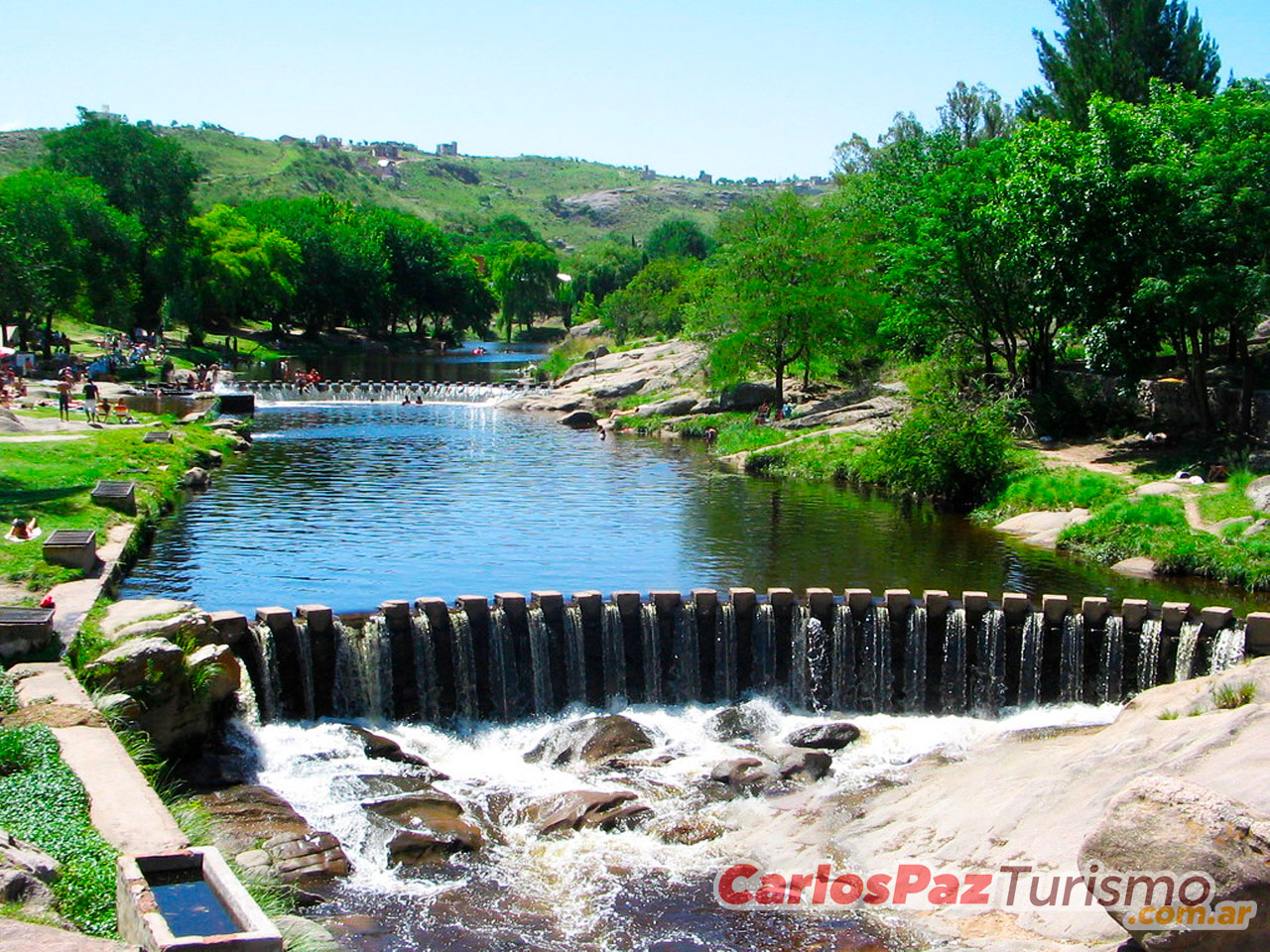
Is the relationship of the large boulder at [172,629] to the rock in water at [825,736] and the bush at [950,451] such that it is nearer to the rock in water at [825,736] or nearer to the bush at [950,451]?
the rock in water at [825,736]

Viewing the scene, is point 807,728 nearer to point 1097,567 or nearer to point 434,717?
point 434,717

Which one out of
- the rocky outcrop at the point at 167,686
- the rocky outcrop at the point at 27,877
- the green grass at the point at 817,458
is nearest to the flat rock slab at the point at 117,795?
the rocky outcrop at the point at 27,877

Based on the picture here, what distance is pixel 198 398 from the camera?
4925 centimetres

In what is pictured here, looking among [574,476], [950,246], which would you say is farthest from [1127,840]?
[950,246]

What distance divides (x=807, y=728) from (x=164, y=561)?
45.3ft

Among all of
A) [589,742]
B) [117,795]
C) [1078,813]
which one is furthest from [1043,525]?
[117,795]

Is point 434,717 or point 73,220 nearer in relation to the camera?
point 434,717

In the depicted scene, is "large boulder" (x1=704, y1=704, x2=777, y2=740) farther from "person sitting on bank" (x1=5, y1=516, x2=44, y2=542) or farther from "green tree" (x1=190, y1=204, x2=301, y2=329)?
"green tree" (x1=190, y1=204, x2=301, y2=329)

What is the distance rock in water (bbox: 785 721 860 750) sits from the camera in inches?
661

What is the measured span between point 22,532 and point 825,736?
14.1 m

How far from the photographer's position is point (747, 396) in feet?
169

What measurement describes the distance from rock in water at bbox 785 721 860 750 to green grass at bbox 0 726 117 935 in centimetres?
956

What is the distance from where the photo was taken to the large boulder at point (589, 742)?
16.3 metres
